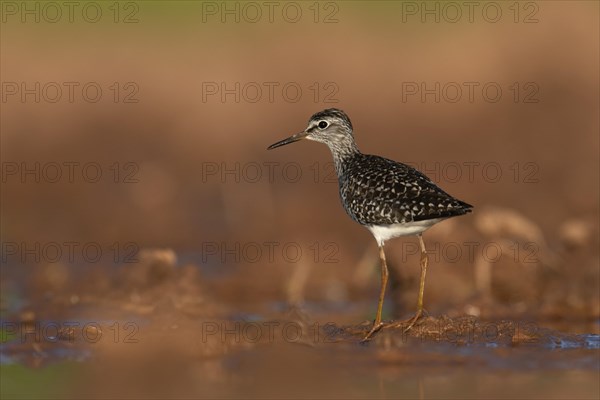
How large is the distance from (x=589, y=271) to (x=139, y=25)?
769 inches

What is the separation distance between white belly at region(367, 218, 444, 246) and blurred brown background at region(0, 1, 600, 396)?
2.43 metres

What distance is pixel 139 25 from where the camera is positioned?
32.5 meters

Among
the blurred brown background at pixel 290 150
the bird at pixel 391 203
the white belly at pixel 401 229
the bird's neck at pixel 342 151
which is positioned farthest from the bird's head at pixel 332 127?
the blurred brown background at pixel 290 150

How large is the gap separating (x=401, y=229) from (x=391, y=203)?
326 mm

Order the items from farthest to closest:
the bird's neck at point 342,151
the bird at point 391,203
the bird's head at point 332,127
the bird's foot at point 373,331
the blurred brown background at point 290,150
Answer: the blurred brown background at point 290,150
the bird's head at point 332,127
the bird's neck at point 342,151
the bird's foot at point 373,331
the bird at point 391,203

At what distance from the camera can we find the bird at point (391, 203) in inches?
491

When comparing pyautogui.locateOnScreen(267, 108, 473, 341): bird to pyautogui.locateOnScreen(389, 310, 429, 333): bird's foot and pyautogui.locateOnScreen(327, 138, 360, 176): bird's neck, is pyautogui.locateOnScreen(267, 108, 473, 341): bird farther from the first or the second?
pyautogui.locateOnScreen(327, 138, 360, 176): bird's neck

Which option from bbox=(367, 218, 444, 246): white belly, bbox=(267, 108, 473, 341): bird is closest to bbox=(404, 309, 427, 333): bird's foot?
bbox=(267, 108, 473, 341): bird

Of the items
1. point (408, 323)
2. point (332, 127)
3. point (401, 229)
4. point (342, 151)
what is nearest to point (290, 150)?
point (332, 127)

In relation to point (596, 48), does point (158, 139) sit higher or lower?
lower

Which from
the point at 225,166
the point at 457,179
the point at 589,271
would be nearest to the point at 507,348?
the point at 589,271

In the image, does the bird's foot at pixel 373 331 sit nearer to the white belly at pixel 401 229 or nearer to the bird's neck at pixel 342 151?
the white belly at pixel 401 229

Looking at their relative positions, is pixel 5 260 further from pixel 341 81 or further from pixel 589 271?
pixel 341 81

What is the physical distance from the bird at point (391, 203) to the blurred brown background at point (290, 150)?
7.63 ft
